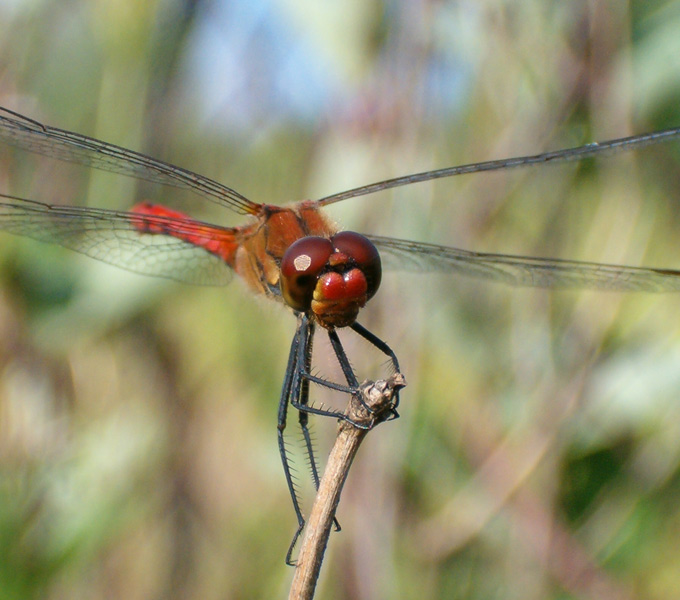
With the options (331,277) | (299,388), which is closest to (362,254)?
(331,277)

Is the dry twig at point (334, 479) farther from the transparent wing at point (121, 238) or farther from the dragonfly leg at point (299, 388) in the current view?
the transparent wing at point (121, 238)

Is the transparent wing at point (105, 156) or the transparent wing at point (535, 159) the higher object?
the transparent wing at point (535, 159)

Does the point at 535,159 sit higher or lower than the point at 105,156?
higher

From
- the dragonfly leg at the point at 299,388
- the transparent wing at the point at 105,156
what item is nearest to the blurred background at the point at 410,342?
the transparent wing at the point at 105,156

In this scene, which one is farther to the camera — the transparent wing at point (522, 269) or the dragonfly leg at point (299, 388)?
the transparent wing at point (522, 269)

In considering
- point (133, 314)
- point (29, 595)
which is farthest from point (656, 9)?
point (29, 595)

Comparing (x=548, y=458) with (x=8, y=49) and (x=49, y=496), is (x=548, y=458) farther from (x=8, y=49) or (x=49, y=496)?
(x=8, y=49)

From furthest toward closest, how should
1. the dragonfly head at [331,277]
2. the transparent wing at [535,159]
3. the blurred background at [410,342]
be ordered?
the blurred background at [410,342] → the transparent wing at [535,159] → the dragonfly head at [331,277]

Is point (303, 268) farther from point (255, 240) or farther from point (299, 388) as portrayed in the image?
point (255, 240)

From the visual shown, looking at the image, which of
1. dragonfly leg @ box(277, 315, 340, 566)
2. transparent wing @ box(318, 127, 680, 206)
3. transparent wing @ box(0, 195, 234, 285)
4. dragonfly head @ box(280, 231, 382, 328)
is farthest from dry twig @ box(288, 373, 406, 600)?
transparent wing @ box(0, 195, 234, 285)
